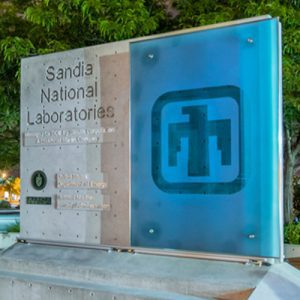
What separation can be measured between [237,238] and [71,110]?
1885mm

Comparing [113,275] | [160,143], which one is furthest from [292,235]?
[113,275]

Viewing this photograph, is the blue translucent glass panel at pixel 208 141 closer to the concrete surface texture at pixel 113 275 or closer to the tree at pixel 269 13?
the concrete surface texture at pixel 113 275

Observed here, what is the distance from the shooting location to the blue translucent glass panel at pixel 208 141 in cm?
355

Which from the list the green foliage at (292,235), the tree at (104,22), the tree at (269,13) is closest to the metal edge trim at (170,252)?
the tree at (104,22)

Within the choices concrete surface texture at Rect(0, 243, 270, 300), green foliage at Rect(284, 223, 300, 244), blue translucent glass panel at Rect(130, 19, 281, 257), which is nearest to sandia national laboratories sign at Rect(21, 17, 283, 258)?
blue translucent glass panel at Rect(130, 19, 281, 257)

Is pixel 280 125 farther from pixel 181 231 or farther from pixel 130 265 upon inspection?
pixel 130 265

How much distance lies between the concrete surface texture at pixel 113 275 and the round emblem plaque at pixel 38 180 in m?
0.55

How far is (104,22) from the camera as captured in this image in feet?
22.9

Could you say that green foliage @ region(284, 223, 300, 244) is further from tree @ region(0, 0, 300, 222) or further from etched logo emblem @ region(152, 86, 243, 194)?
etched logo emblem @ region(152, 86, 243, 194)

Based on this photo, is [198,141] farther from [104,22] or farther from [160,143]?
[104,22]

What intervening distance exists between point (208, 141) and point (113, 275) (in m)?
1.26

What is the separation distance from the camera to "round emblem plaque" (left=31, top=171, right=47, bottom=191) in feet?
15.2

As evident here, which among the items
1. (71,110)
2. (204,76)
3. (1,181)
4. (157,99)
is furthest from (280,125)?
(1,181)

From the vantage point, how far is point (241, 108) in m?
3.66
